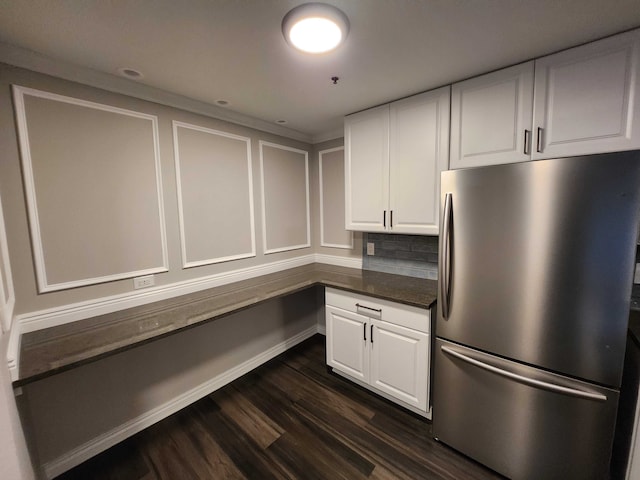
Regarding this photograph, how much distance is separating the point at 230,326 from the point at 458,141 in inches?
92.4

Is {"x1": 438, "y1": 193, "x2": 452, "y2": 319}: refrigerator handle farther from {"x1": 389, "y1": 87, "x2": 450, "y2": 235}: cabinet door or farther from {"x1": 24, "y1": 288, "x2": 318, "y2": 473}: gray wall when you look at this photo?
{"x1": 24, "y1": 288, "x2": 318, "y2": 473}: gray wall

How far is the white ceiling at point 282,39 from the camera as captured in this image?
1082 millimetres

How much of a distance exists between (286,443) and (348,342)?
826mm

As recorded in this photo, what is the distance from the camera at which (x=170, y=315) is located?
65.2 inches

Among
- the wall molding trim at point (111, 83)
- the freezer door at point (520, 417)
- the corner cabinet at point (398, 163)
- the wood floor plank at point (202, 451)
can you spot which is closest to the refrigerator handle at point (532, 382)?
the freezer door at point (520, 417)

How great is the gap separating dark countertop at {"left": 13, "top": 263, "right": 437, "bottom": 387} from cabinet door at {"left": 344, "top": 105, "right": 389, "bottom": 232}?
0.52m

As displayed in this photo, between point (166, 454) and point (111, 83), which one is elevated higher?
point (111, 83)

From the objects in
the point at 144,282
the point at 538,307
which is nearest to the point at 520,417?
the point at 538,307

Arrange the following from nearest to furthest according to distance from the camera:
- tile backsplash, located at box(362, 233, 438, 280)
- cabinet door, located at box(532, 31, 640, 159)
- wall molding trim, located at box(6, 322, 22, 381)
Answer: wall molding trim, located at box(6, 322, 22, 381) → cabinet door, located at box(532, 31, 640, 159) → tile backsplash, located at box(362, 233, 438, 280)

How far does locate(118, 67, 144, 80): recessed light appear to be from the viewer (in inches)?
60.2

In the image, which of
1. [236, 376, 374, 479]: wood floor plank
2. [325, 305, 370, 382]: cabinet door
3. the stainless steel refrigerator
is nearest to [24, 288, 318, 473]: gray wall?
[236, 376, 374, 479]: wood floor plank

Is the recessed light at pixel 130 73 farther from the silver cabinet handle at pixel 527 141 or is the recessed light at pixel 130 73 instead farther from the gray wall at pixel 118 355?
the silver cabinet handle at pixel 527 141

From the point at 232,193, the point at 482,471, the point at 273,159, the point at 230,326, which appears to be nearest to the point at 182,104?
the point at 232,193

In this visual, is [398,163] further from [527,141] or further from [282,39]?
[282,39]
